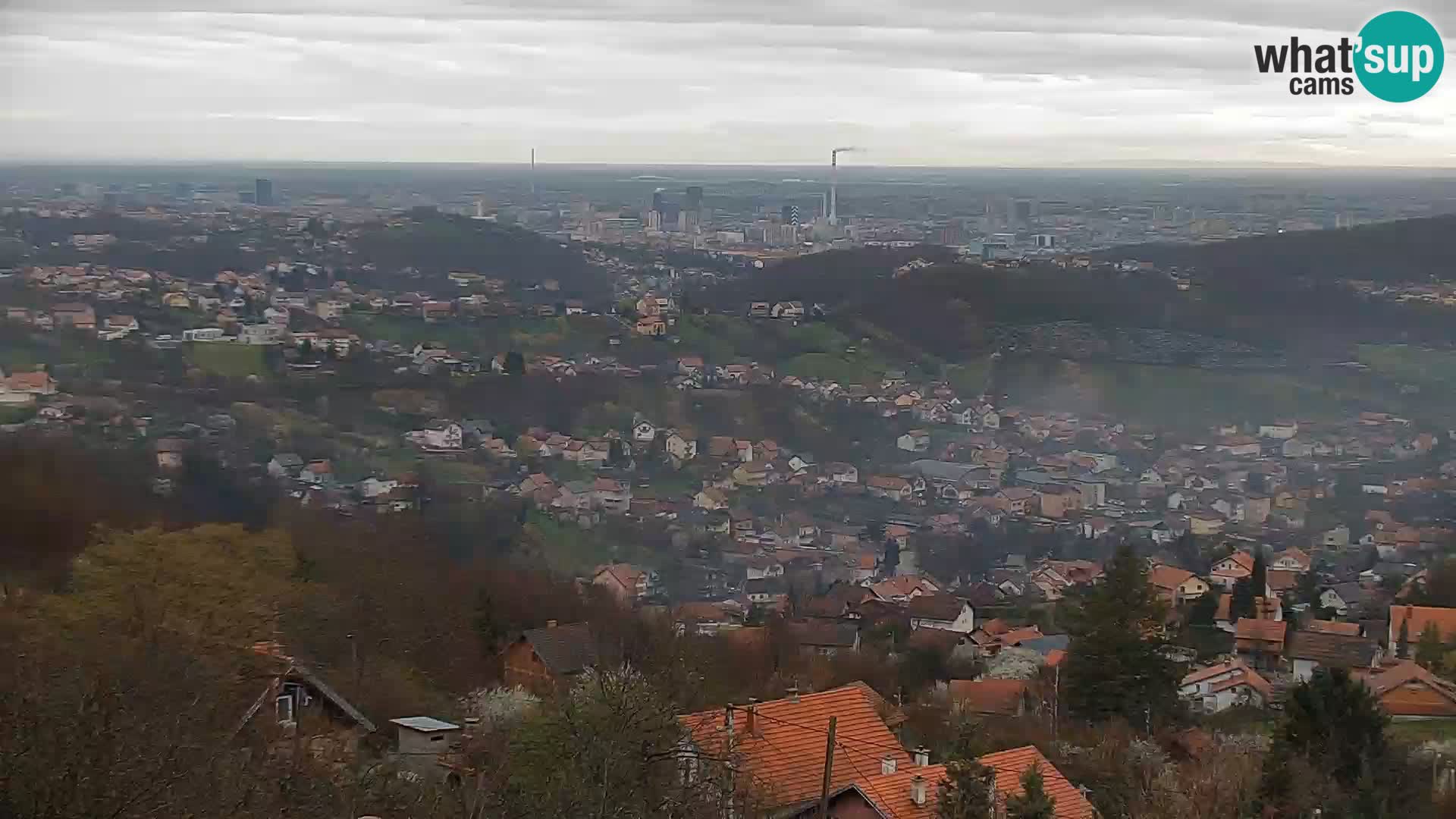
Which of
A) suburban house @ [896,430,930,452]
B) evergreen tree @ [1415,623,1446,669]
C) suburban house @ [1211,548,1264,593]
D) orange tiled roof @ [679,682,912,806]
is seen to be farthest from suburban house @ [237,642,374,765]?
suburban house @ [896,430,930,452]

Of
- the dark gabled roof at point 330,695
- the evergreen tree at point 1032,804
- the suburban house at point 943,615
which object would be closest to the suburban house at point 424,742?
the dark gabled roof at point 330,695

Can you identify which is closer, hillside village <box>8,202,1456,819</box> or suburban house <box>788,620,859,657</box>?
hillside village <box>8,202,1456,819</box>

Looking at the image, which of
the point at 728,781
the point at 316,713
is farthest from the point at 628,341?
the point at 728,781

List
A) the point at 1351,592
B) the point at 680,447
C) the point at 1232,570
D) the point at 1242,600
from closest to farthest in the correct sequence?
the point at 1242,600 < the point at 1351,592 < the point at 1232,570 < the point at 680,447

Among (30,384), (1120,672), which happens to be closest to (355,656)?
(1120,672)

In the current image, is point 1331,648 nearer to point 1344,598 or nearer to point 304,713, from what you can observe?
point 1344,598

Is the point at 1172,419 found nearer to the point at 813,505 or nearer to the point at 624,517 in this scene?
the point at 813,505

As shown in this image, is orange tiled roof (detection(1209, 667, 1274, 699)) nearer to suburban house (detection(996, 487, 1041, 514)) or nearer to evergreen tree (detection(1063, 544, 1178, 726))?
evergreen tree (detection(1063, 544, 1178, 726))
